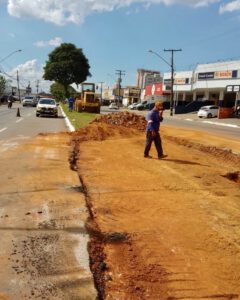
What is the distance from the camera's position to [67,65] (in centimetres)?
8588

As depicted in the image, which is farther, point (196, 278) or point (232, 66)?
point (232, 66)

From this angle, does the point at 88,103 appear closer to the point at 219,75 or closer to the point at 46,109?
the point at 46,109

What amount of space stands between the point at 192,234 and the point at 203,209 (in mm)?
1446

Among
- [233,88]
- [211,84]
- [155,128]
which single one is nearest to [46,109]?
[155,128]

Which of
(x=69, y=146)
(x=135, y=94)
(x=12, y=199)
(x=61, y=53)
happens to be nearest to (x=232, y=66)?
(x=61, y=53)

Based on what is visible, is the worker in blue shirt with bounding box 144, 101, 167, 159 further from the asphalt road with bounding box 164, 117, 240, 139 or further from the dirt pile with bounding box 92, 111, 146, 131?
the asphalt road with bounding box 164, 117, 240, 139

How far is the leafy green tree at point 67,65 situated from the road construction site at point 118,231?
249 ft

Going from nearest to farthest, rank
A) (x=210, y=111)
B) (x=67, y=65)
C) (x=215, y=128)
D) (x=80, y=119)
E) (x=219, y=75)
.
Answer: (x=80, y=119), (x=215, y=128), (x=210, y=111), (x=219, y=75), (x=67, y=65)

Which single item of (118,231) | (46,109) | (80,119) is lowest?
(80,119)

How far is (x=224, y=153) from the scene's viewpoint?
17828 millimetres

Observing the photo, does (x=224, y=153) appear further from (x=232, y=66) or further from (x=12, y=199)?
(x=232, y=66)

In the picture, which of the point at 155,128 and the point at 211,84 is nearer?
the point at 155,128

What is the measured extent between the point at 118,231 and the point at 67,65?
81.5 metres

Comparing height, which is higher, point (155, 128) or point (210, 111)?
point (155, 128)
